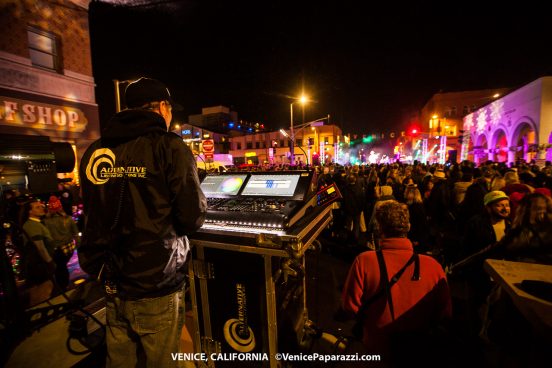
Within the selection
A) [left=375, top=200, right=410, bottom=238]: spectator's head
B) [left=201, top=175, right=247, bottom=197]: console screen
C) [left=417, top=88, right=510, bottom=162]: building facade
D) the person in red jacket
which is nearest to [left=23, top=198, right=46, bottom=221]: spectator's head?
[left=201, top=175, right=247, bottom=197]: console screen

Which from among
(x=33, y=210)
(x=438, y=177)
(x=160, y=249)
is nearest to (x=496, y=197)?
(x=160, y=249)

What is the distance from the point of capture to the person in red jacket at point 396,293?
174 centimetres

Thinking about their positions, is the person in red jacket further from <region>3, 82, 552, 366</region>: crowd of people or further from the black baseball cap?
the black baseball cap

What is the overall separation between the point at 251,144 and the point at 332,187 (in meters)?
48.2

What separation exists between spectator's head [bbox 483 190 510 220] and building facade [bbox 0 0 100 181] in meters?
12.6

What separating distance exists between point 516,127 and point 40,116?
26.1 metres

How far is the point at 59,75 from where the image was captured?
9.68m

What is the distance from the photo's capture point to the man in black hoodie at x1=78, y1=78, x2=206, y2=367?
1.54 meters

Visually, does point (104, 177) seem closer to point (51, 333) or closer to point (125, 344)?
point (125, 344)

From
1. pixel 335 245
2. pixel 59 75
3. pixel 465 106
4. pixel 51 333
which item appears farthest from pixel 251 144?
pixel 51 333

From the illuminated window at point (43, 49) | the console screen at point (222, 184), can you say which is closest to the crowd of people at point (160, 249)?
the console screen at point (222, 184)

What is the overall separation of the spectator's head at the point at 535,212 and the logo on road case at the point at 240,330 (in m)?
3.00

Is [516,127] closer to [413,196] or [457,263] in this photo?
[413,196]

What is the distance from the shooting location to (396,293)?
1734 mm
